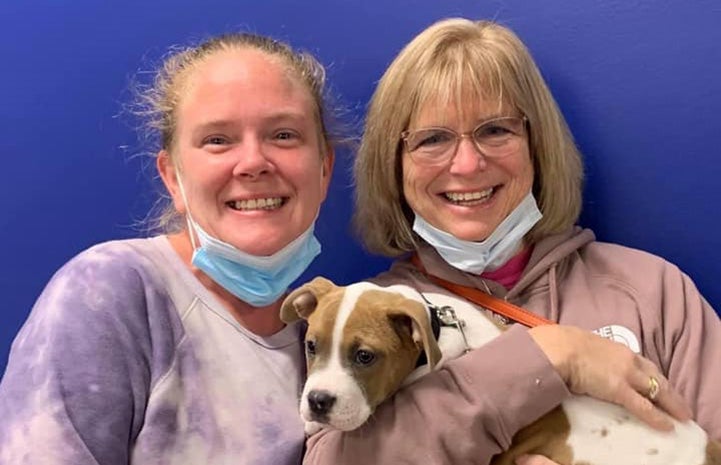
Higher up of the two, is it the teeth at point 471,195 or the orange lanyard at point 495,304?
the teeth at point 471,195

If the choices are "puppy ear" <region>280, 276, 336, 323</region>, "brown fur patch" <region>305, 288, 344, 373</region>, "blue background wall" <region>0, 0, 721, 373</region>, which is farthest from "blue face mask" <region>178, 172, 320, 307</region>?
"blue background wall" <region>0, 0, 721, 373</region>

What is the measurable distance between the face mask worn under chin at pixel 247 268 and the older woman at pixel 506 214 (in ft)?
0.98

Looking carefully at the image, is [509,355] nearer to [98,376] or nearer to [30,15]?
[98,376]

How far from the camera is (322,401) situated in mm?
1508

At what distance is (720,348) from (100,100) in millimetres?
1795

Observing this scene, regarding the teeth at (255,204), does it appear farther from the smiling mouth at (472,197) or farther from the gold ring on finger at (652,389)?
the gold ring on finger at (652,389)

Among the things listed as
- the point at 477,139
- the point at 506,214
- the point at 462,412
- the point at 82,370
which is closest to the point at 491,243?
the point at 506,214

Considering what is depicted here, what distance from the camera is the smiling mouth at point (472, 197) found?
1.97 m

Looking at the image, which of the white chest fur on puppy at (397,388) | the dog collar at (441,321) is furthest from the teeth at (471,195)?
the white chest fur on puppy at (397,388)

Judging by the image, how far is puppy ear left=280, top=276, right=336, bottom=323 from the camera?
1703 millimetres

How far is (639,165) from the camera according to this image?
214 cm

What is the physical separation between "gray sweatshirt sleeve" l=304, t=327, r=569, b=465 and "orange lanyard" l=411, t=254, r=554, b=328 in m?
0.26

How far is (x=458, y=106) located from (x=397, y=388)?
0.70 metres

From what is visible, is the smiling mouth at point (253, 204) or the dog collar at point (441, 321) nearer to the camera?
the dog collar at point (441, 321)
